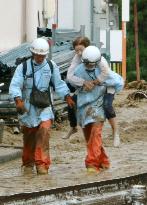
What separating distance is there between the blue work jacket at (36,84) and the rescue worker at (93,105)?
0.34 metres

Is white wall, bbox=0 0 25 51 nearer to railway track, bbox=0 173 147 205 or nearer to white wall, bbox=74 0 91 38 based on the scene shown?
white wall, bbox=74 0 91 38

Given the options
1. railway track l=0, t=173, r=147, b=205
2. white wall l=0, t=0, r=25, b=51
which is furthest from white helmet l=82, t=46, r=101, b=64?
white wall l=0, t=0, r=25, b=51

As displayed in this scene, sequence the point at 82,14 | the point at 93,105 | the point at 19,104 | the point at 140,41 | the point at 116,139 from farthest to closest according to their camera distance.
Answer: the point at 140,41 → the point at 82,14 → the point at 116,139 → the point at 93,105 → the point at 19,104

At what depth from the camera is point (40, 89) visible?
11188mm

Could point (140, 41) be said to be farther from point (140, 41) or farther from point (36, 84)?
point (36, 84)

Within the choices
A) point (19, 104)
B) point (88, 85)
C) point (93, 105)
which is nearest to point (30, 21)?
point (93, 105)

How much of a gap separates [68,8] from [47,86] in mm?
21014

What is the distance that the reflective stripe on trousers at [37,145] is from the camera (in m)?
11.1

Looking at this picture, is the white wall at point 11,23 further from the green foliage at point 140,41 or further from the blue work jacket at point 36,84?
the green foliage at point 140,41

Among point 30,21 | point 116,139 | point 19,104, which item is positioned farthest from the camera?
point 30,21

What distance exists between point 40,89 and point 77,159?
2.53 m

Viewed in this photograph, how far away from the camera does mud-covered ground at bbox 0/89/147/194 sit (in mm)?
11000

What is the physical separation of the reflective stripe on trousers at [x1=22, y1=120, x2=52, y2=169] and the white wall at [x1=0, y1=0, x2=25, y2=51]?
31.1ft

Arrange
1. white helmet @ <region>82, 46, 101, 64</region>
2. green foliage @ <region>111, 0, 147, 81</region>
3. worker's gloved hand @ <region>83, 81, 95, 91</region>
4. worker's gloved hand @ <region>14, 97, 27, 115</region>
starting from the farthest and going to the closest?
green foliage @ <region>111, 0, 147, 81</region>, worker's gloved hand @ <region>83, 81, 95, 91</region>, white helmet @ <region>82, 46, 101, 64</region>, worker's gloved hand @ <region>14, 97, 27, 115</region>
